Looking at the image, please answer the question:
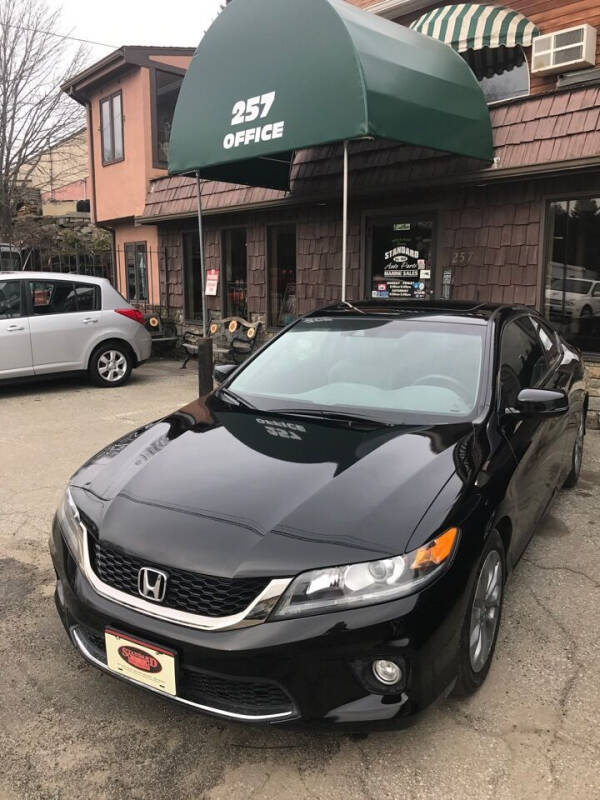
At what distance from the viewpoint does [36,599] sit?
10.9ft

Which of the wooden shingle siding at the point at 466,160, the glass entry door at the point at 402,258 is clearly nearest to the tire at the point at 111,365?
the wooden shingle siding at the point at 466,160

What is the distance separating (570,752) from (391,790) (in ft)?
2.16

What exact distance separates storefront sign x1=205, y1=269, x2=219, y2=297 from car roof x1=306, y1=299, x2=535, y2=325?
7.48m

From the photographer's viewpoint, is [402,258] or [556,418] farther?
[402,258]

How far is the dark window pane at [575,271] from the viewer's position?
22.5 ft

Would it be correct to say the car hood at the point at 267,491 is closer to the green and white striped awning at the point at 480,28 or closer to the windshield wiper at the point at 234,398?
the windshield wiper at the point at 234,398

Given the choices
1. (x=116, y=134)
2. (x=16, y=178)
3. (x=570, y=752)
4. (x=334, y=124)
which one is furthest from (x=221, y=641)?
(x=16, y=178)

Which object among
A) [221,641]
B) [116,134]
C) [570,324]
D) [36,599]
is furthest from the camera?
[116,134]

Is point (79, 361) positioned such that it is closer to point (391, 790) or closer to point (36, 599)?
point (36, 599)

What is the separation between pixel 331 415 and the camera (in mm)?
3125

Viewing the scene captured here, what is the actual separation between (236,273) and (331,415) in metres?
8.38

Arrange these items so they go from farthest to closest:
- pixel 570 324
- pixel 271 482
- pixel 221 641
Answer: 1. pixel 570 324
2. pixel 271 482
3. pixel 221 641

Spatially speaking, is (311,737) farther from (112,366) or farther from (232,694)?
(112,366)

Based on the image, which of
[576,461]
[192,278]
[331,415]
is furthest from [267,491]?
[192,278]
